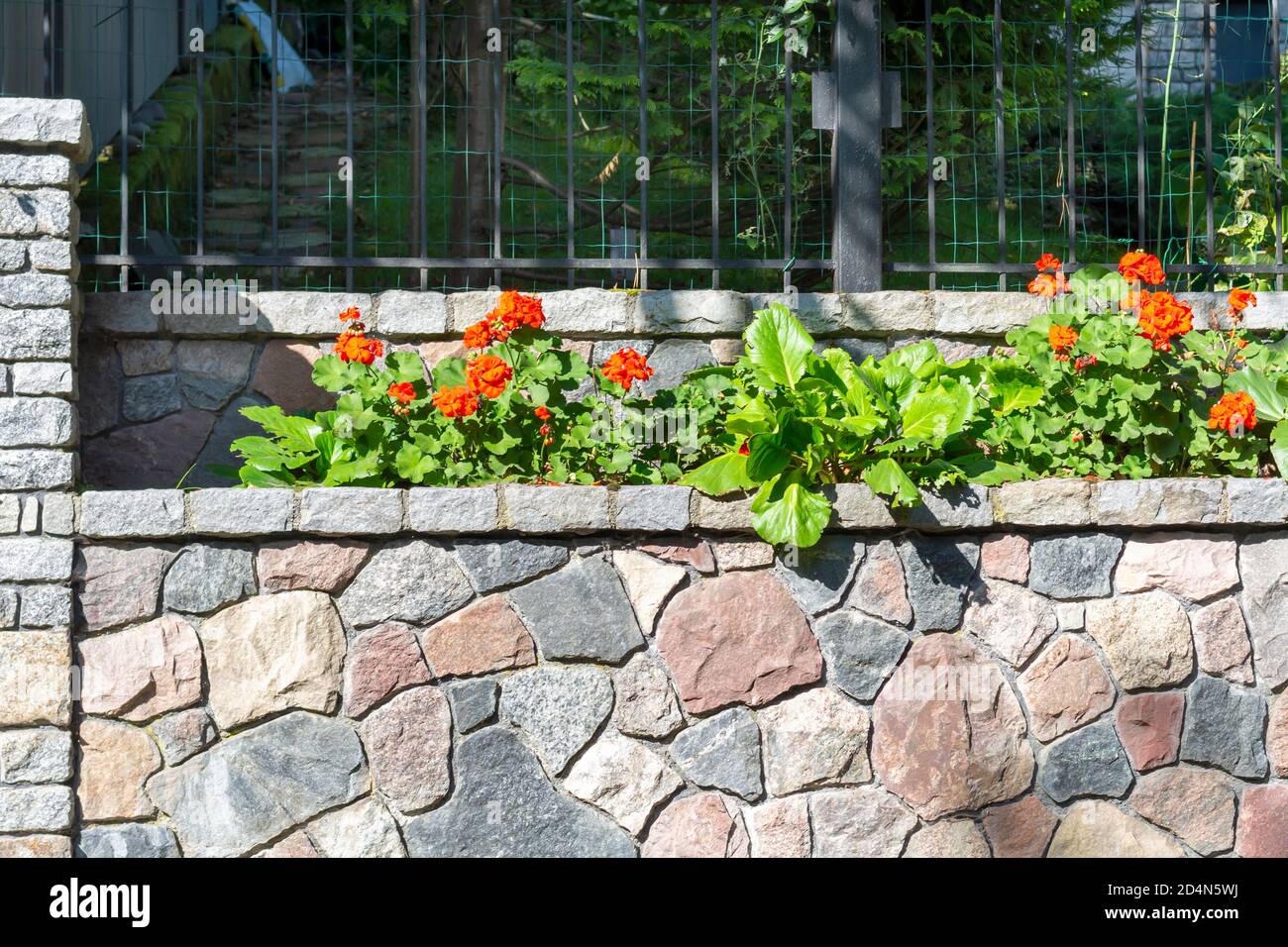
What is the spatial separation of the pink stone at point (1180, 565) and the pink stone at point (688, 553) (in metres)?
1.22

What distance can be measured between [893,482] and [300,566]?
167 centimetres

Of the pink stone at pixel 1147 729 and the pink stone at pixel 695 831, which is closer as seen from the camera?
the pink stone at pixel 695 831

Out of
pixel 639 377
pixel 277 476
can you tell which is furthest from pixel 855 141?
pixel 277 476

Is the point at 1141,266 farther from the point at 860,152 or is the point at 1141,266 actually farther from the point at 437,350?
the point at 437,350

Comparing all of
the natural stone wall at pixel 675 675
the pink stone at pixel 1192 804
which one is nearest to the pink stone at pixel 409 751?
the natural stone wall at pixel 675 675

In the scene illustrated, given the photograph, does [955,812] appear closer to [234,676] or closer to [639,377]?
[639,377]

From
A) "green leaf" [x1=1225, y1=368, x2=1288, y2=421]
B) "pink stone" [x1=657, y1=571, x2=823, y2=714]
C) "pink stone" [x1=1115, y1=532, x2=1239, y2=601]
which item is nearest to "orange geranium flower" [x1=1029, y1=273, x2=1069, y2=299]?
"green leaf" [x1=1225, y1=368, x2=1288, y2=421]

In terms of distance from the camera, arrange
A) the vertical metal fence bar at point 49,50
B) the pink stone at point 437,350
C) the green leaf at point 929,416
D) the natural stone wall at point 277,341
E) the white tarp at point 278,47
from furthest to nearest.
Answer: the white tarp at point 278,47 → the pink stone at point 437,350 → the natural stone wall at point 277,341 → the vertical metal fence bar at point 49,50 → the green leaf at point 929,416

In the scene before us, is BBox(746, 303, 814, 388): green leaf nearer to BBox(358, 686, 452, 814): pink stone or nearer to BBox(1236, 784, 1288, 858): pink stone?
BBox(358, 686, 452, 814): pink stone

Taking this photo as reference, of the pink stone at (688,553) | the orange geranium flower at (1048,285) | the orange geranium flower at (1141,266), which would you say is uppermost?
the orange geranium flower at (1141,266)

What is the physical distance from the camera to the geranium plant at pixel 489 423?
371 cm

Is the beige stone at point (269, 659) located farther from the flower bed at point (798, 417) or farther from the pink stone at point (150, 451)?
the pink stone at point (150, 451)

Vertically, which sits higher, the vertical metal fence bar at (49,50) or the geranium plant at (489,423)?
the vertical metal fence bar at (49,50)

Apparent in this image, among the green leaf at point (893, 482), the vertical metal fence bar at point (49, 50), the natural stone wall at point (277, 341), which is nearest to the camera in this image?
the green leaf at point (893, 482)
